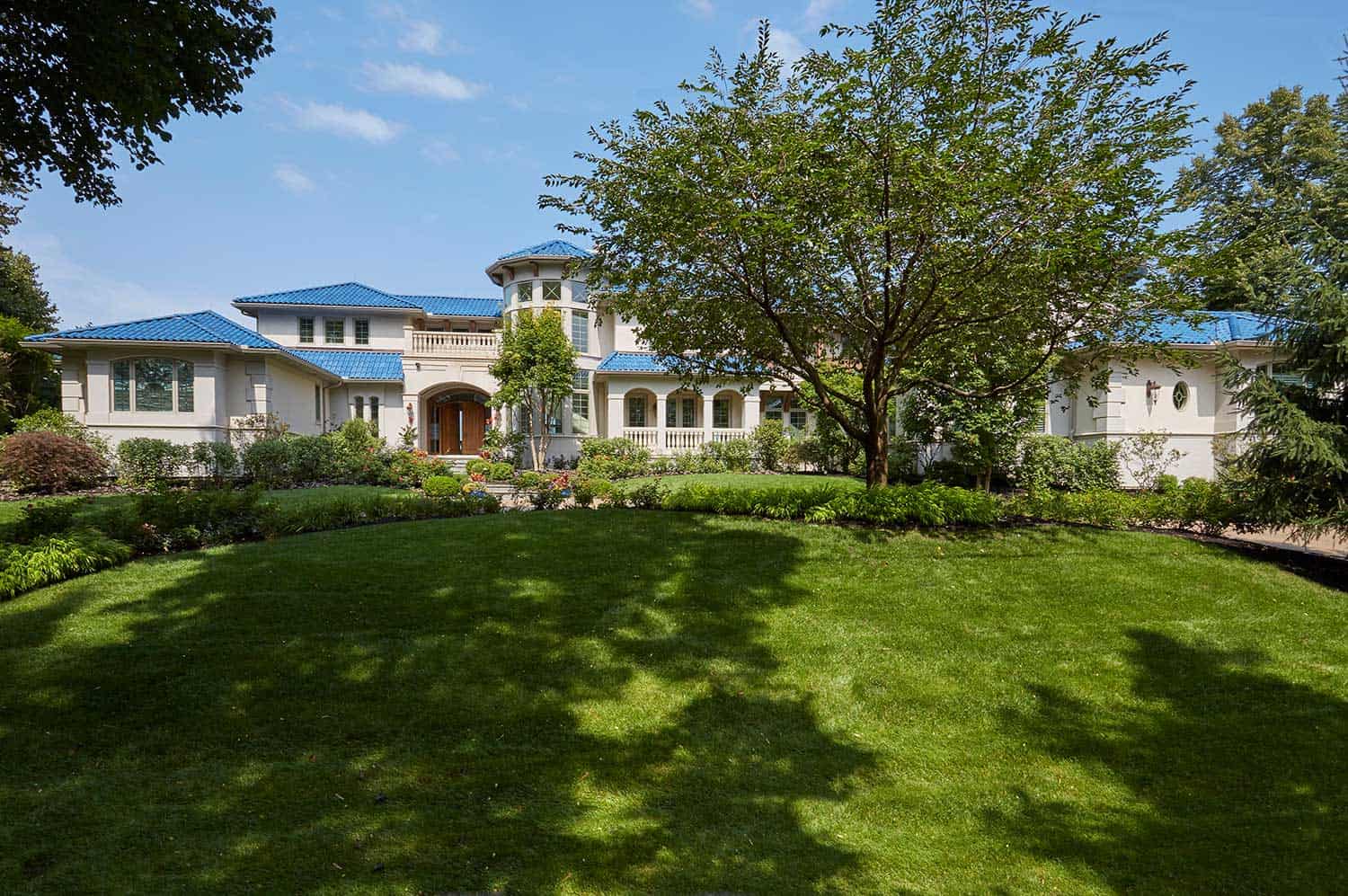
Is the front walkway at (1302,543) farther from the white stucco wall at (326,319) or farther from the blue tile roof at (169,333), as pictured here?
the white stucco wall at (326,319)

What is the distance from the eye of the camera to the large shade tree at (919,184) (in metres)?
6.76

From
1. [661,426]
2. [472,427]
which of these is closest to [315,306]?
[472,427]

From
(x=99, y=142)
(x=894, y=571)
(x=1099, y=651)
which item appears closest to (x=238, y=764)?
(x=894, y=571)

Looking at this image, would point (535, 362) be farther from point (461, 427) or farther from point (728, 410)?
point (728, 410)

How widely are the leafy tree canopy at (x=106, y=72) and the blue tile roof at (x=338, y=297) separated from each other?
19.6 metres

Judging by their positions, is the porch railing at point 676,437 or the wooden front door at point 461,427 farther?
the wooden front door at point 461,427

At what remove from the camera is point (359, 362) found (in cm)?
2638

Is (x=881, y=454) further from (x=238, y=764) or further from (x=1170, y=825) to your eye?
(x=238, y=764)

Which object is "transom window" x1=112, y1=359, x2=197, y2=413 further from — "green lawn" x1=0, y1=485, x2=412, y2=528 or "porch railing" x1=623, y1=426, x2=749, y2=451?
"porch railing" x1=623, y1=426, x2=749, y2=451

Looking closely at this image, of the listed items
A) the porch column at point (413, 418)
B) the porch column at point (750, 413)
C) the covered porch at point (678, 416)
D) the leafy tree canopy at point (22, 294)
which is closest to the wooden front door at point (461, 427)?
the porch column at point (413, 418)

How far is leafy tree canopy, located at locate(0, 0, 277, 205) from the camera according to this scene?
6.33 m

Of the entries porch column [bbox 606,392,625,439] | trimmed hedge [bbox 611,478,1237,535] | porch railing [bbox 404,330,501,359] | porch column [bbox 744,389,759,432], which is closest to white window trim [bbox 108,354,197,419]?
porch railing [bbox 404,330,501,359]

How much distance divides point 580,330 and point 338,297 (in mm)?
11106

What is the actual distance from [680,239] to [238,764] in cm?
661
